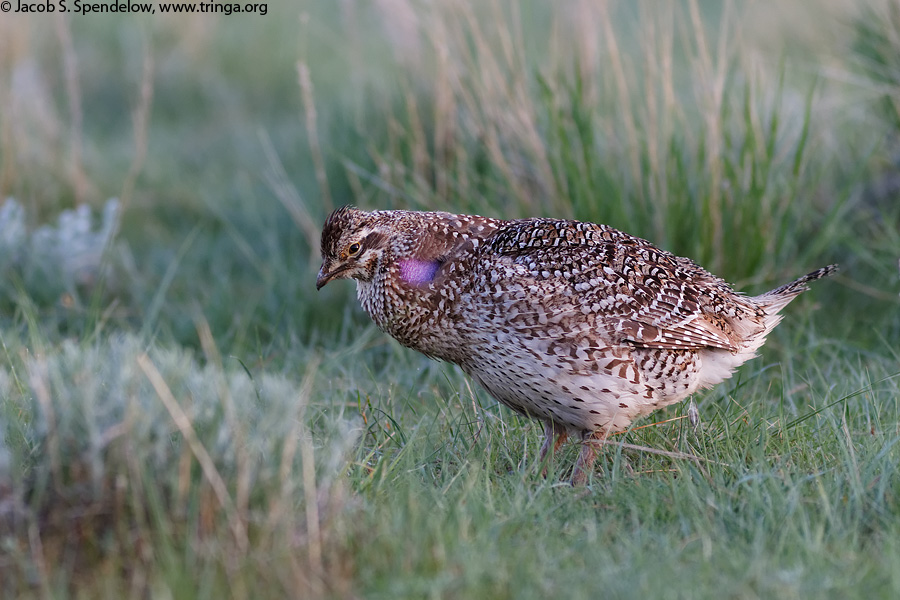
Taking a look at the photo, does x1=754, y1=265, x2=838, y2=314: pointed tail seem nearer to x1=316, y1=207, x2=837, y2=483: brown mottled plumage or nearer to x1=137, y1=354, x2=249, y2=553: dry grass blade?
x1=316, y1=207, x2=837, y2=483: brown mottled plumage

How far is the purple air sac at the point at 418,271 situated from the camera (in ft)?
14.3

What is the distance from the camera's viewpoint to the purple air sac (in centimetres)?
436

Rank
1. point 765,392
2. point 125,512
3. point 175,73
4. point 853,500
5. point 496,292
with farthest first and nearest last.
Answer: point 175,73
point 765,392
point 496,292
point 853,500
point 125,512

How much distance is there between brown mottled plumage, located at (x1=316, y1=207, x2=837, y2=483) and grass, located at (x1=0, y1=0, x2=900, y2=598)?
0.24m

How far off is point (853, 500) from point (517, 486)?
1.16 meters

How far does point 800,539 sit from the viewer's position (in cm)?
316

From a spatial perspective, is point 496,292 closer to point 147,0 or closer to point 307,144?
point 307,144

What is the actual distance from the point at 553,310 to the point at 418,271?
66 centimetres

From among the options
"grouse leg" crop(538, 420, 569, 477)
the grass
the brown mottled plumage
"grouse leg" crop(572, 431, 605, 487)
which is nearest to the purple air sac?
the brown mottled plumage

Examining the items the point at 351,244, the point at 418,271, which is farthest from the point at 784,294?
the point at 351,244

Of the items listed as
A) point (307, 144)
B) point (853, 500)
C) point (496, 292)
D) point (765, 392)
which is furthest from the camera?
point (307, 144)

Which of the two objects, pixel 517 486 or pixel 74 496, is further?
pixel 517 486

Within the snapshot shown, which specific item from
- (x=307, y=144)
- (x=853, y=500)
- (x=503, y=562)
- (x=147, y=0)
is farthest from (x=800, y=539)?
(x=147, y=0)

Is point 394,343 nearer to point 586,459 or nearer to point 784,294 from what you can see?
point 586,459
